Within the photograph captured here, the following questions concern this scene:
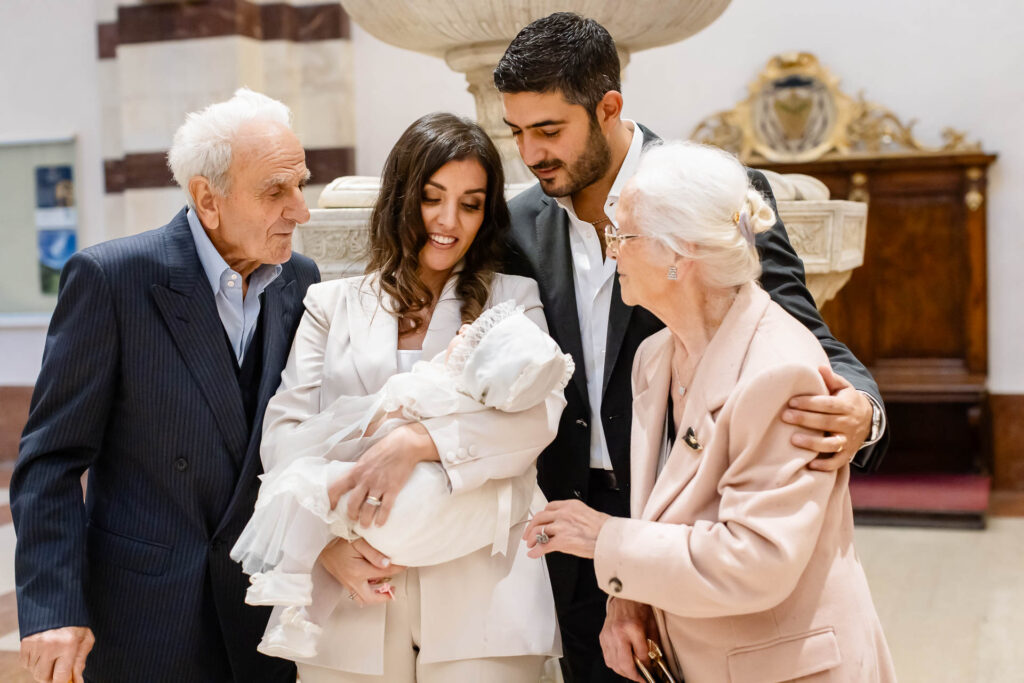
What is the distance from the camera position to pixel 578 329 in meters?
2.56

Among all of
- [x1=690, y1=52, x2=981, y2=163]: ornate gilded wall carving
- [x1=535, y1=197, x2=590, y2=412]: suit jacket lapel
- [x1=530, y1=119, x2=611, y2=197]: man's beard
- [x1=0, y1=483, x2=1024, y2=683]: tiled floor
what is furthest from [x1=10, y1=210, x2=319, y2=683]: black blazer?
[x1=690, y1=52, x2=981, y2=163]: ornate gilded wall carving

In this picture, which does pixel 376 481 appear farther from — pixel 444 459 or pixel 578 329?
pixel 578 329

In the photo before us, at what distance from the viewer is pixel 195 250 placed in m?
2.49

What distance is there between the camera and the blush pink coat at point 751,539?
1780 millimetres

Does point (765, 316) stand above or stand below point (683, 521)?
above

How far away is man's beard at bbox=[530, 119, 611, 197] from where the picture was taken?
2533 mm

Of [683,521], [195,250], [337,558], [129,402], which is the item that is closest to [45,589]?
[129,402]

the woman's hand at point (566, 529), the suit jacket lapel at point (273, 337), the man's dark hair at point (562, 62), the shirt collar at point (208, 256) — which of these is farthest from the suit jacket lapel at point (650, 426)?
the shirt collar at point (208, 256)

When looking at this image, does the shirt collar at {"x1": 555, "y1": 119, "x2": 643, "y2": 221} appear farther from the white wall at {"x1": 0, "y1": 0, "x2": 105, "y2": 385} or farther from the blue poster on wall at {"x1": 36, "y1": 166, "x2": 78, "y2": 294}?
the blue poster on wall at {"x1": 36, "y1": 166, "x2": 78, "y2": 294}

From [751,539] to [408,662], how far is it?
2.91ft

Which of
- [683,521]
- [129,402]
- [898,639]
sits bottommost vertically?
[898,639]

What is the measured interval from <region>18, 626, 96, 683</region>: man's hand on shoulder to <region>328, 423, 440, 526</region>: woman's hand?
655 mm

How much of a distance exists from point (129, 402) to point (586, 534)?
110 cm

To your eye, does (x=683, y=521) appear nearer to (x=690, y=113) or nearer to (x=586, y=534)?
(x=586, y=534)
